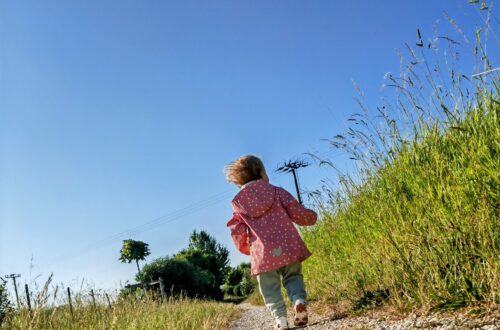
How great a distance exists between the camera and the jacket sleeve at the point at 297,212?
152 inches

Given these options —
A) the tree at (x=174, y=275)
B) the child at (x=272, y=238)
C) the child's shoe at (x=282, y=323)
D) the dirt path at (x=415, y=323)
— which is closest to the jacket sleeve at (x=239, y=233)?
the child at (x=272, y=238)

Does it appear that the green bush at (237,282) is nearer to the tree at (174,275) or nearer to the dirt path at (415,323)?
the tree at (174,275)

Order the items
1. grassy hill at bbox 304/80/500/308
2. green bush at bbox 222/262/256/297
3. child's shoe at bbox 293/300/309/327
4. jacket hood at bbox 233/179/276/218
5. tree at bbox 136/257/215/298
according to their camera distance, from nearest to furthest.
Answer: grassy hill at bbox 304/80/500/308 < child's shoe at bbox 293/300/309/327 < jacket hood at bbox 233/179/276/218 < tree at bbox 136/257/215/298 < green bush at bbox 222/262/256/297

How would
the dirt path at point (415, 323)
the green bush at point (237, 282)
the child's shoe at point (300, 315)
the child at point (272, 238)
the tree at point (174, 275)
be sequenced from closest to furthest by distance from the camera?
the dirt path at point (415, 323) → the child's shoe at point (300, 315) → the child at point (272, 238) → the tree at point (174, 275) → the green bush at point (237, 282)

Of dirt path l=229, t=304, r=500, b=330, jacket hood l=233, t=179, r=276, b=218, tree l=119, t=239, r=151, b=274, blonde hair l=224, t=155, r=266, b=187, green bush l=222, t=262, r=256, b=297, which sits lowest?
dirt path l=229, t=304, r=500, b=330

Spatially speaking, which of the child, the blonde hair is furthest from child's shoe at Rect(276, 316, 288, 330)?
the blonde hair

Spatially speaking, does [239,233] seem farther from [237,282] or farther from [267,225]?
[237,282]

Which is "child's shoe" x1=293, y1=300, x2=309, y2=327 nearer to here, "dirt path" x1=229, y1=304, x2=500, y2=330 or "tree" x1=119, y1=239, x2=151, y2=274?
"dirt path" x1=229, y1=304, x2=500, y2=330

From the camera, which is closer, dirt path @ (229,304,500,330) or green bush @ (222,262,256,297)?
dirt path @ (229,304,500,330)

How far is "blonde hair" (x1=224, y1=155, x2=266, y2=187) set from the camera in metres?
4.05

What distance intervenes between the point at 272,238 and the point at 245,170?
68cm

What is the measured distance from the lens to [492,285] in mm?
2018

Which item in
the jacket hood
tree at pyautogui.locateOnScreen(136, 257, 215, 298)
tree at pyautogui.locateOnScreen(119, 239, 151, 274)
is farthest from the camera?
tree at pyautogui.locateOnScreen(119, 239, 151, 274)

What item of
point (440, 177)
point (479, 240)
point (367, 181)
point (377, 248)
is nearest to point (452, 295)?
point (479, 240)
